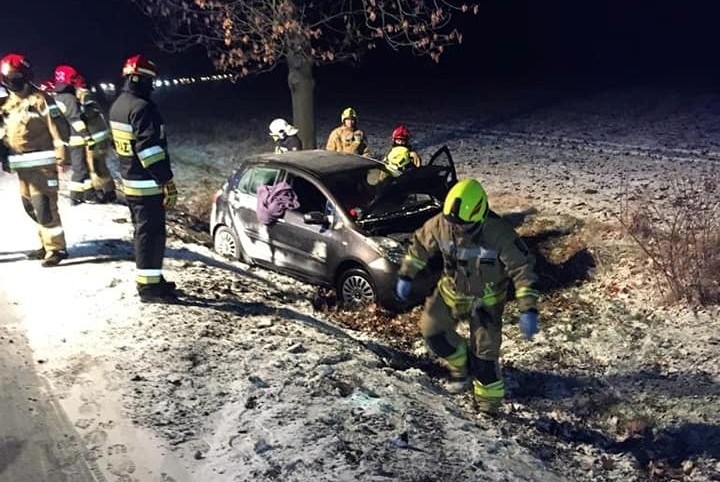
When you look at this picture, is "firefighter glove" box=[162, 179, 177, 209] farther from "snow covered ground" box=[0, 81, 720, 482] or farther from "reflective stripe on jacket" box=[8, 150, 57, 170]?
"reflective stripe on jacket" box=[8, 150, 57, 170]

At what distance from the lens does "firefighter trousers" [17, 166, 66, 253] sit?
25.8 ft

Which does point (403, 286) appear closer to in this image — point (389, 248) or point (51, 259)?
point (389, 248)

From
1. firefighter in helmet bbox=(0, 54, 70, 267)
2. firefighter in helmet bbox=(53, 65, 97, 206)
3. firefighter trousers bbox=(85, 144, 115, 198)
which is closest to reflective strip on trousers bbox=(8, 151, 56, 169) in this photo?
firefighter in helmet bbox=(0, 54, 70, 267)

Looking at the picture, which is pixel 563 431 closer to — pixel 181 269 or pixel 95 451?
pixel 95 451

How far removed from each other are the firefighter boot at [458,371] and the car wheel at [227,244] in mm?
3987

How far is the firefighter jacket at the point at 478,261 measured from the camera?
5676mm

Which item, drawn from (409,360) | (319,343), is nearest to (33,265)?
(319,343)

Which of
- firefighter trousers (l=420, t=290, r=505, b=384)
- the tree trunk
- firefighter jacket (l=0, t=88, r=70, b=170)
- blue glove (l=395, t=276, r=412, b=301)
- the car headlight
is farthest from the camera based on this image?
the tree trunk

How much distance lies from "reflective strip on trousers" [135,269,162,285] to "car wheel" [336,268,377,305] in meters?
2.17

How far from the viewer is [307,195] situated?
9023 millimetres

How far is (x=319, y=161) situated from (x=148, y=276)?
2949 millimetres

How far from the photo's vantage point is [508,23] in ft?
104

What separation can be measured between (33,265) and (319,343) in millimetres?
3608

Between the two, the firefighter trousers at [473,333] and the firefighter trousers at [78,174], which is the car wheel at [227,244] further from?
the firefighter trousers at [473,333]
